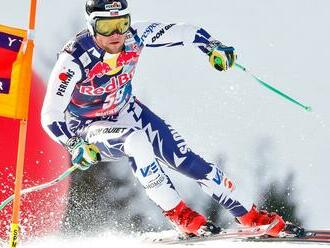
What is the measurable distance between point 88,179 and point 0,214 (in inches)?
319

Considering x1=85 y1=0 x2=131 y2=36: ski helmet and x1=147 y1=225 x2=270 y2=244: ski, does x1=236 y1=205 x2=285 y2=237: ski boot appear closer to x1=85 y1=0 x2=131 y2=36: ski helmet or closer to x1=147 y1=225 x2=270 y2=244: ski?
x1=147 y1=225 x2=270 y2=244: ski

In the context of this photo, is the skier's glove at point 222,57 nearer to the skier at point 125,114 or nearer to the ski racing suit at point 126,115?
the skier at point 125,114

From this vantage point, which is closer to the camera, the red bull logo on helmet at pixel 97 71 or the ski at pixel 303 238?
the ski at pixel 303 238

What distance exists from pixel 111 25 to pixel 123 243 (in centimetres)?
188

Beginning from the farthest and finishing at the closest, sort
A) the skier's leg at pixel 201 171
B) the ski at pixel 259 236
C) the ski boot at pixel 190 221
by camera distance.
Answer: the skier's leg at pixel 201 171
the ski boot at pixel 190 221
the ski at pixel 259 236

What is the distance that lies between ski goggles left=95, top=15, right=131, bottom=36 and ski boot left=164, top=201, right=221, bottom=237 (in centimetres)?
140

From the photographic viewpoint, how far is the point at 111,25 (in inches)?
293

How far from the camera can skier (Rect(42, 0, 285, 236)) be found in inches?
289

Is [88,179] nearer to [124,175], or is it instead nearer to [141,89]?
[124,175]

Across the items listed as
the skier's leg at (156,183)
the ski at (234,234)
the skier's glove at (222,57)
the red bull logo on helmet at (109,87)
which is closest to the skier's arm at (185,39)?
the skier's glove at (222,57)

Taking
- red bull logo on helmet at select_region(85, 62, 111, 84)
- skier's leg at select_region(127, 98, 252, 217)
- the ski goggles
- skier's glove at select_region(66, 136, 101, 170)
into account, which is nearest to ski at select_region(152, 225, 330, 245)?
skier's leg at select_region(127, 98, 252, 217)

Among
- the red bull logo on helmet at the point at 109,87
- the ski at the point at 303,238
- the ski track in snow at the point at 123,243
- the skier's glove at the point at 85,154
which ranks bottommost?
the ski track in snow at the point at 123,243

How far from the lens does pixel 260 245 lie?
7.22 metres

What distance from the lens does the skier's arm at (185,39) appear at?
7.89m
